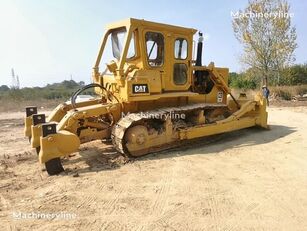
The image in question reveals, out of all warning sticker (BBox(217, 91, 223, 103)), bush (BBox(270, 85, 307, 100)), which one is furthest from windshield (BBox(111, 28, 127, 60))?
bush (BBox(270, 85, 307, 100))

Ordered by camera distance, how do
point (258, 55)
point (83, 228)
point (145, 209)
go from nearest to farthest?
1. point (83, 228)
2. point (145, 209)
3. point (258, 55)

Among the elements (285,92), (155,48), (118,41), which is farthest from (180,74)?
(285,92)

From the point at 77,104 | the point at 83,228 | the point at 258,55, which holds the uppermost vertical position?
the point at 258,55

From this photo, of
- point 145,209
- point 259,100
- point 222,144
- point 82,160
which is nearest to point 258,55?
point 259,100

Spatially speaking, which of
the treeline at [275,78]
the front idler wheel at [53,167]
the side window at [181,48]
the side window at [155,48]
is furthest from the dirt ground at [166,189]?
the treeline at [275,78]

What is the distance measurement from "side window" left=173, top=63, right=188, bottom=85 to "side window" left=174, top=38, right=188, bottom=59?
0.21 metres

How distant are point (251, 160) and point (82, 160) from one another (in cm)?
349

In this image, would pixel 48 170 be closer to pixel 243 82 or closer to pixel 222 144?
pixel 222 144

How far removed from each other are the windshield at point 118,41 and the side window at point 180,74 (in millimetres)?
1379

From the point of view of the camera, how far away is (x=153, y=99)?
716 cm

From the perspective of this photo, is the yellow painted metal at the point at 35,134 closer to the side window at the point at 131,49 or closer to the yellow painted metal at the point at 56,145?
the yellow painted metal at the point at 56,145

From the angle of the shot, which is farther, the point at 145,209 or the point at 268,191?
the point at 268,191

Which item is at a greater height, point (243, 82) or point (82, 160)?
point (243, 82)

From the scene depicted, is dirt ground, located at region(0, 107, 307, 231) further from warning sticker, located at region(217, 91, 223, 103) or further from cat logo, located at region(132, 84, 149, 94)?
warning sticker, located at region(217, 91, 223, 103)
